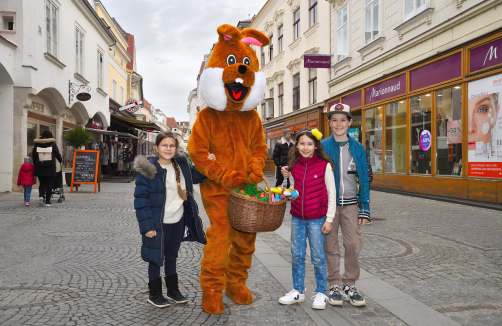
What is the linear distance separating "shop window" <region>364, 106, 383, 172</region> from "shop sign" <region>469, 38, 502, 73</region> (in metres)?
4.49

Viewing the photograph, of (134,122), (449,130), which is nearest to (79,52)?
(134,122)

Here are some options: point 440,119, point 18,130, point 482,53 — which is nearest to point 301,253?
point 482,53

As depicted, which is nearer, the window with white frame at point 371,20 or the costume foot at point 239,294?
the costume foot at point 239,294

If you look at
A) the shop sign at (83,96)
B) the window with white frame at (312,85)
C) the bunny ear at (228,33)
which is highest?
the window with white frame at (312,85)

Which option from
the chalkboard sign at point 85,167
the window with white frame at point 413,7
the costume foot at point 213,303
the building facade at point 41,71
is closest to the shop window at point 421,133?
the window with white frame at point 413,7

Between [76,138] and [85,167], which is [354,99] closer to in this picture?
[85,167]

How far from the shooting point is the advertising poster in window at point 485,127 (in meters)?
8.94

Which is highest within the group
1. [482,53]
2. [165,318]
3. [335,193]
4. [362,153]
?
[482,53]

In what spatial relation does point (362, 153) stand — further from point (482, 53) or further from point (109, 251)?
point (482, 53)

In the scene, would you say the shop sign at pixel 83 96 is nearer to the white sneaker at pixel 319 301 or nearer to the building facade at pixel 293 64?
the building facade at pixel 293 64

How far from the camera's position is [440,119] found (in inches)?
431

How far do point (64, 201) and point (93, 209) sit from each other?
1987 millimetres

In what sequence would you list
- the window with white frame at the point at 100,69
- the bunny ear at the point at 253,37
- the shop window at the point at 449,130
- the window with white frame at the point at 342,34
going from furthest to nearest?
the window with white frame at the point at 100,69 → the window with white frame at the point at 342,34 → the shop window at the point at 449,130 → the bunny ear at the point at 253,37

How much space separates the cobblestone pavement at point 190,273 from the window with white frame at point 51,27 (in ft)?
29.3
